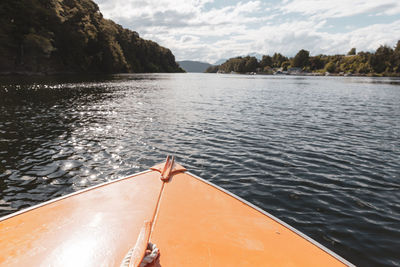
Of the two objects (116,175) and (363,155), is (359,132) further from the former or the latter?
(116,175)

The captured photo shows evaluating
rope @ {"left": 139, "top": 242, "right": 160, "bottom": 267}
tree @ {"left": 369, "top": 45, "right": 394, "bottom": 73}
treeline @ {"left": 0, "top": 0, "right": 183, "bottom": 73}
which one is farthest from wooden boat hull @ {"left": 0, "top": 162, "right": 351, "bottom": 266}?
tree @ {"left": 369, "top": 45, "right": 394, "bottom": 73}

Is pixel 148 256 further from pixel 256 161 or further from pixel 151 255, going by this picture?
pixel 256 161

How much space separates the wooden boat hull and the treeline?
81.9 meters

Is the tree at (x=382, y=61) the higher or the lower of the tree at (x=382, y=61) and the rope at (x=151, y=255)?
the higher

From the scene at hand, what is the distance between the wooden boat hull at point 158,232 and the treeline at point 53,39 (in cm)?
8192

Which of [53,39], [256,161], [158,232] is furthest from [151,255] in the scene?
[53,39]

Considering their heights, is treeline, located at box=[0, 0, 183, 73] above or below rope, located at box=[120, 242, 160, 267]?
above

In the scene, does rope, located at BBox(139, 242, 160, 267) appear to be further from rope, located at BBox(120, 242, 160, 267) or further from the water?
the water

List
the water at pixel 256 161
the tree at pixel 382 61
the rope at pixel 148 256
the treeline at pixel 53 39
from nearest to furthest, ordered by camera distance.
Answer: the rope at pixel 148 256, the water at pixel 256 161, the treeline at pixel 53 39, the tree at pixel 382 61

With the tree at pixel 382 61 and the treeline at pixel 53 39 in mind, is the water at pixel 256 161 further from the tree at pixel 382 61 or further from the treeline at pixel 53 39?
the tree at pixel 382 61

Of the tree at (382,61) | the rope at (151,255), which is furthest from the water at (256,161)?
the tree at (382,61)

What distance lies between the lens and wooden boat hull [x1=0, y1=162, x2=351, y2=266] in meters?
3.51

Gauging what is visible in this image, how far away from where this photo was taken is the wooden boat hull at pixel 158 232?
3.51 m

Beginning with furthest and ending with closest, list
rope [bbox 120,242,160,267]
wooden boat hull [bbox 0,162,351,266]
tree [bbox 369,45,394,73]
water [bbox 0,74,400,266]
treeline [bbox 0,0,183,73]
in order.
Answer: tree [bbox 369,45,394,73] → treeline [bbox 0,0,183,73] → water [bbox 0,74,400,266] → wooden boat hull [bbox 0,162,351,266] → rope [bbox 120,242,160,267]
